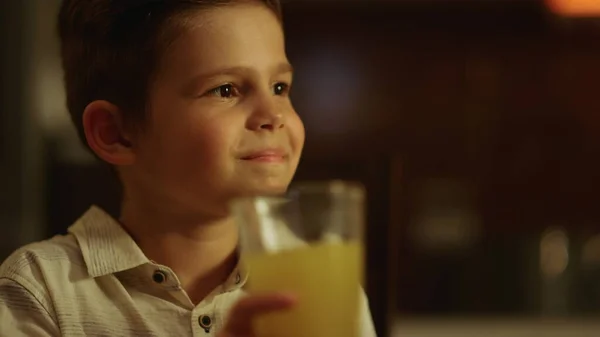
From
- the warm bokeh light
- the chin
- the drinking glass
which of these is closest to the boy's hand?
the drinking glass

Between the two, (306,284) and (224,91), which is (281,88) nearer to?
(224,91)

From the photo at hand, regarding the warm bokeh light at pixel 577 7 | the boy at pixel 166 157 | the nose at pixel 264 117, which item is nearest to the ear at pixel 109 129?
the boy at pixel 166 157

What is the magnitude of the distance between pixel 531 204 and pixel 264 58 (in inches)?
63.8

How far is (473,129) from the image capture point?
209cm

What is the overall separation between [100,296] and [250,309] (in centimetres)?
18

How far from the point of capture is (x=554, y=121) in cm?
208

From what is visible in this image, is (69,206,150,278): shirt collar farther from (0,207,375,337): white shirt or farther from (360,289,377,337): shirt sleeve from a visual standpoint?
(360,289,377,337): shirt sleeve

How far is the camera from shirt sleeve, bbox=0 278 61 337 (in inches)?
22.2

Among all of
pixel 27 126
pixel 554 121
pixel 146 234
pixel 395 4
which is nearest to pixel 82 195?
pixel 146 234

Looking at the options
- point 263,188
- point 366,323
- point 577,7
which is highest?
point 577,7

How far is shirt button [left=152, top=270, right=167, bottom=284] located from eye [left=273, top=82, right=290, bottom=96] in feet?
0.45

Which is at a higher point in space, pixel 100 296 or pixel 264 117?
pixel 264 117

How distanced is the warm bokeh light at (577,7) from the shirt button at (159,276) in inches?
56.2

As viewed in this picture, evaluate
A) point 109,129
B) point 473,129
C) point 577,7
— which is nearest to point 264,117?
point 109,129
